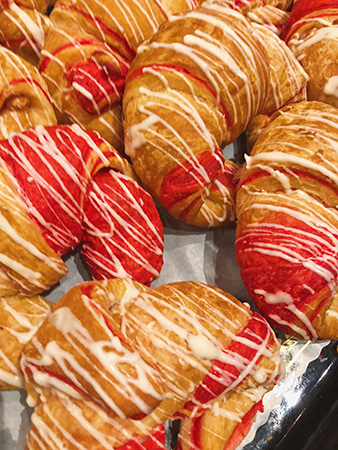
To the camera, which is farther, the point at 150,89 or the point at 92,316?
the point at 150,89

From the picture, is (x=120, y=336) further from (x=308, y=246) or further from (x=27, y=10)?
(x=27, y=10)

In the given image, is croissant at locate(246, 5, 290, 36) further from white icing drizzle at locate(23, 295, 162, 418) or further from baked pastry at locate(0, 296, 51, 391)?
baked pastry at locate(0, 296, 51, 391)

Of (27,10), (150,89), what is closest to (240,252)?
(150,89)

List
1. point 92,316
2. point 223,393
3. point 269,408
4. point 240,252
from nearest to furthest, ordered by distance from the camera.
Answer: point 92,316 → point 223,393 → point 240,252 → point 269,408

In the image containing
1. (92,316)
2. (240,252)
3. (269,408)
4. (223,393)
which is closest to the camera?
(92,316)

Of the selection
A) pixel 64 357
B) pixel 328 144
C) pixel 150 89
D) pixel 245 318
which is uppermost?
pixel 150 89

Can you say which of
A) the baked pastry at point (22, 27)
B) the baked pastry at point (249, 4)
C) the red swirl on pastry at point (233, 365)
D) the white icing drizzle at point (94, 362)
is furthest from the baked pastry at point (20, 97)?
the red swirl on pastry at point (233, 365)

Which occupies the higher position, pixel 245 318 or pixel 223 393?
pixel 245 318

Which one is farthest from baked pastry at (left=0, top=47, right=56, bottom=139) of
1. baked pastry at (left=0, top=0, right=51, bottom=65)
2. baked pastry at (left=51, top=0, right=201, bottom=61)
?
baked pastry at (left=51, top=0, right=201, bottom=61)
